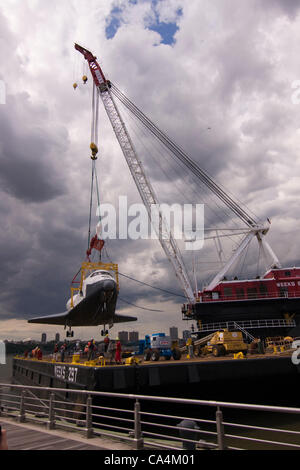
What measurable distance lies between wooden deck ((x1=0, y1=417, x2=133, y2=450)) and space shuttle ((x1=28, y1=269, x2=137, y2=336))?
2063 cm

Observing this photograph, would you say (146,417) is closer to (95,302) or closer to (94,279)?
(95,302)

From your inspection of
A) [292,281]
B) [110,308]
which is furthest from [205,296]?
[110,308]

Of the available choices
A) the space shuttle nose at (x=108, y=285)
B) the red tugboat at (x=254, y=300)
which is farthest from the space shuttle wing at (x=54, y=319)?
the red tugboat at (x=254, y=300)

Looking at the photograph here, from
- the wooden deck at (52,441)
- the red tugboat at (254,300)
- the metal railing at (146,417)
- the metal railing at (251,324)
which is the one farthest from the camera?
the red tugboat at (254,300)

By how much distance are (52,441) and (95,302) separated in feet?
80.7

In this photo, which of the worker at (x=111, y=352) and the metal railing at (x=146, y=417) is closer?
the metal railing at (x=146, y=417)

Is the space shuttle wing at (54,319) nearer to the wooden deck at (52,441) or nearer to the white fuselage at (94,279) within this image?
the white fuselage at (94,279)

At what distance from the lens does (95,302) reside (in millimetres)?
33000

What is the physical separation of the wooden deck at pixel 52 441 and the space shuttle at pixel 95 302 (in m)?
20.6

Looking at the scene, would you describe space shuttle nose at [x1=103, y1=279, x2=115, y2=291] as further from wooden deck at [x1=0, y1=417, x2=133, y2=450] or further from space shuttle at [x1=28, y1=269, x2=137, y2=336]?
wooden deck at [x1=0, y1=417, x2=133, y2=450]

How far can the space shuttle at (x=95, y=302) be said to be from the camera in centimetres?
3125

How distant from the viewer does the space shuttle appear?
3125 cm
